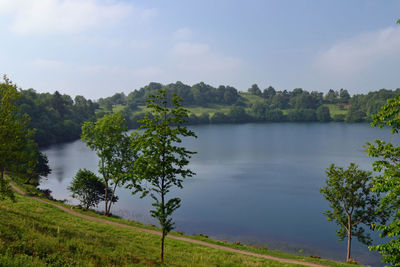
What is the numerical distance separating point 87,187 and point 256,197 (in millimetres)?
31192

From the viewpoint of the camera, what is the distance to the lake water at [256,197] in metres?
37.8

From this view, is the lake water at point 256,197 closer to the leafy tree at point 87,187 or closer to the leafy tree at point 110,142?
the leafy tree at point 87,187

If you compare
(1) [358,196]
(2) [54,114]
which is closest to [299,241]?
(1) [358,196]

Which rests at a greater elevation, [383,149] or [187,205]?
[383,149]

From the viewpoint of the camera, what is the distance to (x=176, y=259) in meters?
17.8

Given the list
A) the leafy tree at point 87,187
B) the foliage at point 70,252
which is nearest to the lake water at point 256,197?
the leafy tree at point 87,187

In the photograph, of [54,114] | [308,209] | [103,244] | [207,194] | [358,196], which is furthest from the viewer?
[54,114]

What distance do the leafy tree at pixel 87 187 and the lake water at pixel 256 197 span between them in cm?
491

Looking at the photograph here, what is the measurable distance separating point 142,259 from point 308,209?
3910cm

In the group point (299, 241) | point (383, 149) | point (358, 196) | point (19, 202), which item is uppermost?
point (383, 149)

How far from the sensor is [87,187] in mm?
42875

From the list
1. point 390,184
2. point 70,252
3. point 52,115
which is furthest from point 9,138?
point 52,115

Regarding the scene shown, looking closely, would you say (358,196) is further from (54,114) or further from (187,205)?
(54,114)

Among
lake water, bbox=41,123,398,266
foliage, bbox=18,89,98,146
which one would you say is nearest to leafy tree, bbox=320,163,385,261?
lake water, bbox=41,123,398,266
